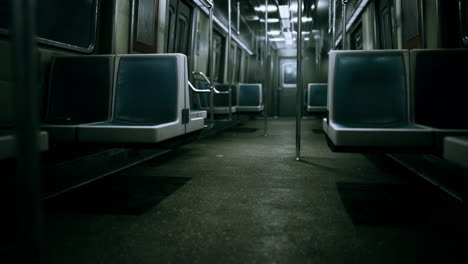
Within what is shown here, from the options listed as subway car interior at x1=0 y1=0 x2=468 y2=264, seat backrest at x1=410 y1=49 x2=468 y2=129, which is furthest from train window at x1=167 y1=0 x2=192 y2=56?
seat backrest at x1=410 y1=49 x2=468 y2=129

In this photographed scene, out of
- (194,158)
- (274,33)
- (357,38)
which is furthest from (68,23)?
(274,33)

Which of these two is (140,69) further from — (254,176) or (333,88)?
(333,88)

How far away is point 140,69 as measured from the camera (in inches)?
108

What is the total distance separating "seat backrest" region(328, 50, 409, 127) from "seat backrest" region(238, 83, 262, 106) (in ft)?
18.8

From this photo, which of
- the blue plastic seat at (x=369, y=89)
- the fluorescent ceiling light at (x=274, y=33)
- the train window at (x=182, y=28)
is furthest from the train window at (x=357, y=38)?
the blue plastic seat at (x=369, y=89)

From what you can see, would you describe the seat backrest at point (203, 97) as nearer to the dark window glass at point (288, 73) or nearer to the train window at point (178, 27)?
the train window at point (178, 27)

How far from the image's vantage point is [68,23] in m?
2.87

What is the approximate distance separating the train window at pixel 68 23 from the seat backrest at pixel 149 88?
0.50 meters

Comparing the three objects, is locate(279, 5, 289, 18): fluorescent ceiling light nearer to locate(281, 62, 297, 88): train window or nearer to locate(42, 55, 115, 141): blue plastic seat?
locate(281, 62, 297, 88): train window

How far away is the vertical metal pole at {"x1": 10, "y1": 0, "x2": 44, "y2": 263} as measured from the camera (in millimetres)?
743

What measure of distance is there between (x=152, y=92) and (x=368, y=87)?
5.28ft

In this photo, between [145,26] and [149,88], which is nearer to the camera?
[149,88]

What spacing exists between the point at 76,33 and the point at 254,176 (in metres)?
1.92

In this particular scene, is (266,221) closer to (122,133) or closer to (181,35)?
(122,133)
